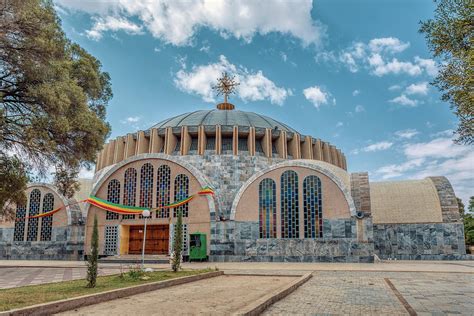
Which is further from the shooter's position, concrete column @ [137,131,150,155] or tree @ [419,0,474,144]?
concrete column @ [137,131,150,155]

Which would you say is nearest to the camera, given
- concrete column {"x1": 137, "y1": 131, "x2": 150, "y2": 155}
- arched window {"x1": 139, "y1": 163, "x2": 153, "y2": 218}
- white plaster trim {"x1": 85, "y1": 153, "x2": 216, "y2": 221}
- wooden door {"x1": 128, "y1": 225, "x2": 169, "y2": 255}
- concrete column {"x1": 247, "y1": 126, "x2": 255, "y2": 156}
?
white plaster trim {"x1": 85, "y1": 153, "x2": 216, "y2": 221}

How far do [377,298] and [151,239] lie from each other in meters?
19.6

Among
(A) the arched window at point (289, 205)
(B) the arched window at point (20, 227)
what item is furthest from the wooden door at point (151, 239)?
(B) the arched window at point (20, 227)

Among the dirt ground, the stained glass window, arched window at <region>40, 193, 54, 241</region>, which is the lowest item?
the dirt ground

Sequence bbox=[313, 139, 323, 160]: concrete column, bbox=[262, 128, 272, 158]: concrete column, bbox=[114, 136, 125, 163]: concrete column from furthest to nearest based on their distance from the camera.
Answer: bbox=[313, 139, 323, 160]: concrete column → bbox=[114, 136, 125, 163]: concrete column → bbox=[262, 128, 272, 158]: concrete column

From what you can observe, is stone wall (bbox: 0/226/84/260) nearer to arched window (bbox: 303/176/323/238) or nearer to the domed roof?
the domed roof

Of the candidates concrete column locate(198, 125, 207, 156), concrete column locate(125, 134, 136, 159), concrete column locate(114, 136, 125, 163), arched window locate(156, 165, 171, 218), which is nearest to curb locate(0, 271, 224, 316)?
arched window locate(156, 165, 171, 218)

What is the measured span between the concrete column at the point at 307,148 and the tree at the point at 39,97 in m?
21.0

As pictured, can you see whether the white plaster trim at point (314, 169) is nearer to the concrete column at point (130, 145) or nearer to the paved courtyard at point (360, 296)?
the paved courtyard at point (360, 296)

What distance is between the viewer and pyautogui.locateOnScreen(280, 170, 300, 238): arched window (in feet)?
77.6

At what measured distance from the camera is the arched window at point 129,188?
86.4 feet

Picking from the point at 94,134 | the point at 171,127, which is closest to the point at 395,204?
the point at 171,127

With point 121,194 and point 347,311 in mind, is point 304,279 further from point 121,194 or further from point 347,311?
point 121,194

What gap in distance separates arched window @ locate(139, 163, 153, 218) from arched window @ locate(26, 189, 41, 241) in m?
7.91
